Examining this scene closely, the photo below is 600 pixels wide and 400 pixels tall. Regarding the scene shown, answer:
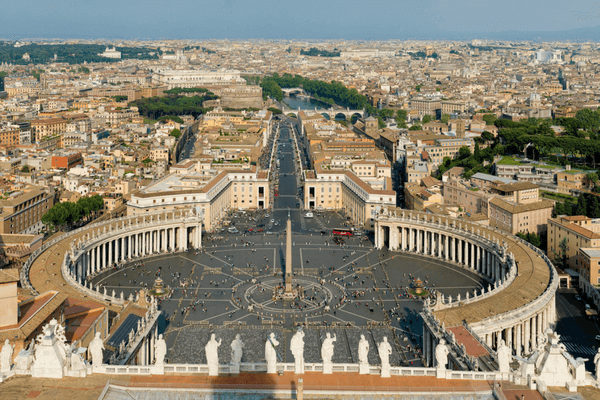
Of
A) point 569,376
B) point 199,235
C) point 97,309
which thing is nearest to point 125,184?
point 199,235

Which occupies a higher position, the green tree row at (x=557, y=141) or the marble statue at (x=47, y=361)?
the green tree row at (x=557, y=141)

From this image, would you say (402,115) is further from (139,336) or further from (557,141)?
(139,336)

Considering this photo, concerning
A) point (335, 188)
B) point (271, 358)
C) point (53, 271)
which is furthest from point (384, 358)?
point (335, 188)

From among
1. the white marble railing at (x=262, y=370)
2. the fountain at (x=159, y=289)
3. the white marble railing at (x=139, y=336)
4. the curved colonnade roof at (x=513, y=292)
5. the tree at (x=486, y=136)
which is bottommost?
the fountain at (x=159, y=289)

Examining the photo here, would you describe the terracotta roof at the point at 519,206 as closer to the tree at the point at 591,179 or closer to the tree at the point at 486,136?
the tree at the point at 591,179

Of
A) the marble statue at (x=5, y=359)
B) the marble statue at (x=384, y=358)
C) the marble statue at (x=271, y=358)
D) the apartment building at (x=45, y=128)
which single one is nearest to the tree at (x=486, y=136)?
the apartment building at (x=45, y=128)

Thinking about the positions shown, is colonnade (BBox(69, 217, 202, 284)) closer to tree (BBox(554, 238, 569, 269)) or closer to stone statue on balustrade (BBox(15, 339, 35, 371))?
stone statue on balustrade (BBox(15, 339, 35, 371))

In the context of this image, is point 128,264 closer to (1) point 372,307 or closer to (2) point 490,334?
(1) point 372,307

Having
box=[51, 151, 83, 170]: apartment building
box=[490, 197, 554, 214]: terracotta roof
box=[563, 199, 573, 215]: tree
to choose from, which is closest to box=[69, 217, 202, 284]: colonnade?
box=[490, 197, 554, 214]: terracotta roof
